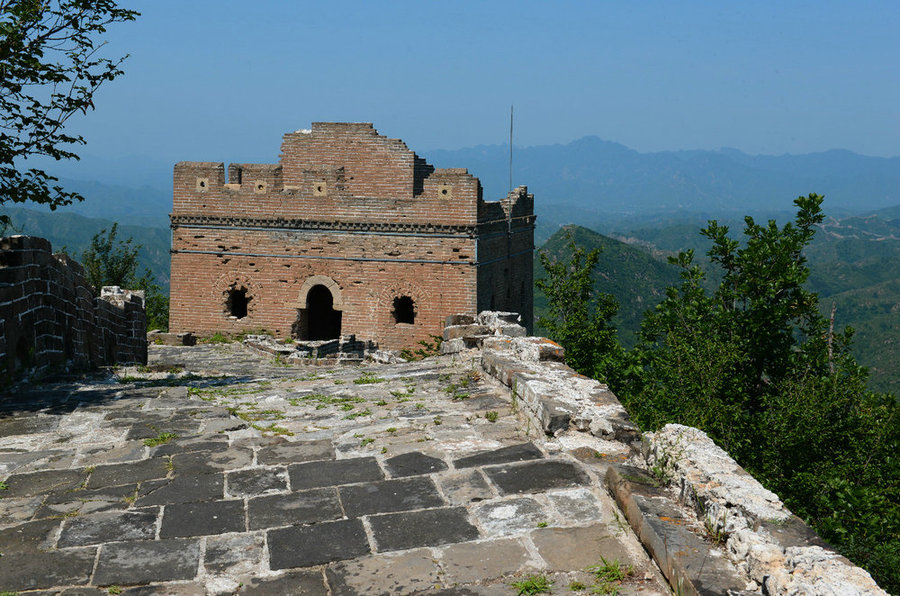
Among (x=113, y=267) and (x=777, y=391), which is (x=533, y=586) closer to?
(x=777, y=391)

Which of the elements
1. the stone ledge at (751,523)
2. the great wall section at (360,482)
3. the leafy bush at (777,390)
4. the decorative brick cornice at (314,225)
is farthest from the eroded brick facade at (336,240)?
the stone ledge at (751,523)

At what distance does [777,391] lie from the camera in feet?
42.2

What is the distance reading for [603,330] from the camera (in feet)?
53.6

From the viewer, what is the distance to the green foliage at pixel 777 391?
35.1 feet

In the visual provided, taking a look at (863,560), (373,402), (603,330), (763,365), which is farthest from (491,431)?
(603,330)

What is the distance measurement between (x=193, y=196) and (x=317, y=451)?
1787 centimetres

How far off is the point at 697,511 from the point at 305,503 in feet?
6.38

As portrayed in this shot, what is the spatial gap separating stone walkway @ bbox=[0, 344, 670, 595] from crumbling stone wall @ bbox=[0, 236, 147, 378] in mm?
1319

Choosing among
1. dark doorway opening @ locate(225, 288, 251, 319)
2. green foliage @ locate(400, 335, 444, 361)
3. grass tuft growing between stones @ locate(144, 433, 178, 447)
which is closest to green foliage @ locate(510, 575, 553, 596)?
grass tuft growing between stones @ locate(144, 433, 178, 447)

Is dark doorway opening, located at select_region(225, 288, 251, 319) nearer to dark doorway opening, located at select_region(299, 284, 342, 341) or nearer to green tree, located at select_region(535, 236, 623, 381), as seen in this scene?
dark doorway opening, located at select_region(299, 284, 342, 341)

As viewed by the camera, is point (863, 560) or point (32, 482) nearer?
point (32, 482)

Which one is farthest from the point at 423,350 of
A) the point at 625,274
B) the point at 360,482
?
the point at 625,274

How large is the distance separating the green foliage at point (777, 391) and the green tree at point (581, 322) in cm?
181

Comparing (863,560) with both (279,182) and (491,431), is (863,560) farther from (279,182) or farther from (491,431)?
(279,182)
